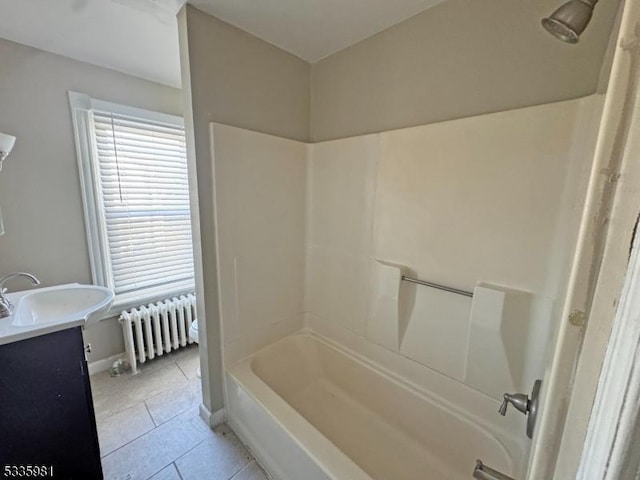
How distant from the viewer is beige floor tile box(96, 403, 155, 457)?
152 centimetres

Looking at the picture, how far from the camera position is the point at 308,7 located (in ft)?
4.38

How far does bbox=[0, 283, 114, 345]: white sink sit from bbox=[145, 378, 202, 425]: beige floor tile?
845 millimetres

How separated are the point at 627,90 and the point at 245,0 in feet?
5.27

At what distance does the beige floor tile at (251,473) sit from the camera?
1.36m

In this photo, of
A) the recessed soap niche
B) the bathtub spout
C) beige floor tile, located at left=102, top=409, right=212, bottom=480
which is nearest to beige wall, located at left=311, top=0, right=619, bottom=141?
the recessed soap niche

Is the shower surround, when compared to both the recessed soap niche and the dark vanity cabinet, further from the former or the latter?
the dark vanity cabinet

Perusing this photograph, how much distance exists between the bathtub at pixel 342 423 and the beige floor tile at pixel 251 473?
0.15ft

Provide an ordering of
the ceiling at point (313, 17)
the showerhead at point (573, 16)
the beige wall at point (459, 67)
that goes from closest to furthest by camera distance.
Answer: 1. the showerhead at point (573, 16)
2. the beige wall at point (459, 67)
3. the ceiling at point (313, 17)

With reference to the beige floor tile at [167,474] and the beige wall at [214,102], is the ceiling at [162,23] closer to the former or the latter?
the beige wall at [214,102]

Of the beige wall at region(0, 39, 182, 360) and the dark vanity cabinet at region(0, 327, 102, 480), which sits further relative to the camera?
the beige wall at region(0, 39, 182, 360)

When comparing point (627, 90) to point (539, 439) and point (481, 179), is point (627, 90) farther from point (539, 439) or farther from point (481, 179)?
point (481, 179)

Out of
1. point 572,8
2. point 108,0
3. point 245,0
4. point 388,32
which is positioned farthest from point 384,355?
point 108,0

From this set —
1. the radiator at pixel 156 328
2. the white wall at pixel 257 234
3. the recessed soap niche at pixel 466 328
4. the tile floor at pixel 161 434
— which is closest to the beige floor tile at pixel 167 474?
the tile floor at pixel 161 434

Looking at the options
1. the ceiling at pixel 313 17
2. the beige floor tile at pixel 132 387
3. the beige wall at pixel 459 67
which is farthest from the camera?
the beige floor tile at pixel 132 387
